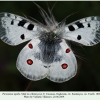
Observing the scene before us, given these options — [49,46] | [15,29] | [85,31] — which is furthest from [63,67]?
[15,29]

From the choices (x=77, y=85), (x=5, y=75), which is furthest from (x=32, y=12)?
(x=77, y=85)

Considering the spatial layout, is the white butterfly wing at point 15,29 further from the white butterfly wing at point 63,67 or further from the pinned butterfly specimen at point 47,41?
the white butterfly wing at point 63,67

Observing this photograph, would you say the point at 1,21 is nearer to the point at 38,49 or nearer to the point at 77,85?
the point at 38,49

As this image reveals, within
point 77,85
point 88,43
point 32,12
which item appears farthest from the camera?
point 32,12

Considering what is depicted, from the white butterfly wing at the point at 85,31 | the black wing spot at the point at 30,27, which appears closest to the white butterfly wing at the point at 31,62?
the black wing spot at the point at 30,27

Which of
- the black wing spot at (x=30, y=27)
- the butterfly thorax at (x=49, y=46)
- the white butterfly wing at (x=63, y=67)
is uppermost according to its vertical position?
the black wing spot at (x=30, y=27)

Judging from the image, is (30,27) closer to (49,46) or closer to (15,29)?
(15,29)

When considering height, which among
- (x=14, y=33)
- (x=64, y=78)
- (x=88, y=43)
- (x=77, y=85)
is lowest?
(x=77, y=85)
